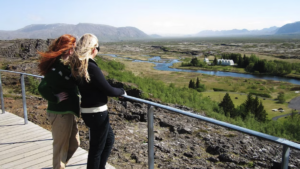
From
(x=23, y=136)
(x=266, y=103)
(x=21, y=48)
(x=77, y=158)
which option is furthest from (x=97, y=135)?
(x=266, y=103)

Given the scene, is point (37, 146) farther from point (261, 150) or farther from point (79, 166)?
point (261, 150)

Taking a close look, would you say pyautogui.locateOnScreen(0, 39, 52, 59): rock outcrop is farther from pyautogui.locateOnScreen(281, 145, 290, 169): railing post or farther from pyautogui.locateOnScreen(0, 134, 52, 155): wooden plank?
pyautogui.locateOnScreen(281, 145, 290, 169): railing post

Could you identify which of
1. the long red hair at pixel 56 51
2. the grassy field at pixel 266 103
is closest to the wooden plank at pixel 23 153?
the long red hair at pixel 56 51

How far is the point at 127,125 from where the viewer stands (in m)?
7.05

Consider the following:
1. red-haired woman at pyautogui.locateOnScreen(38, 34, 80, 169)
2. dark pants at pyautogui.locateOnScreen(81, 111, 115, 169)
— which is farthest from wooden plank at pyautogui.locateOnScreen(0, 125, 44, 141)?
dark pants at pyautogui.locateOnScreen(81, 111, 115, 169)

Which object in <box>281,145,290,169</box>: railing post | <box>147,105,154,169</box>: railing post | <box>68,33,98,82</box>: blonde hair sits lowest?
<box>147,105,154,169</box>: railing post

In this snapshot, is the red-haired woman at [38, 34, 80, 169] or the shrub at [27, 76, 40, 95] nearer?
the red-haired woman at [38, 34, 80, 169]

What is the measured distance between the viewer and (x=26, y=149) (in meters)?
4.37

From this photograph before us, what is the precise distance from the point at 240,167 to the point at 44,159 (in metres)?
3.10

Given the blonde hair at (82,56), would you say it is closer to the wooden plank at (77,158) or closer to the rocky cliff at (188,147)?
the rocky cliff at (188,147)

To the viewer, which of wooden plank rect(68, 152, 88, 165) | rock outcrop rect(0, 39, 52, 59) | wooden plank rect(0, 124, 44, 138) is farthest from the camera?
rock outcrop rect(0, 39, 52, 59)

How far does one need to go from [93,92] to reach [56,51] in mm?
607

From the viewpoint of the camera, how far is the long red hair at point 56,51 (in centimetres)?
263

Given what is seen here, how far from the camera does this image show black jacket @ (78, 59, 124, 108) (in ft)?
8.29
